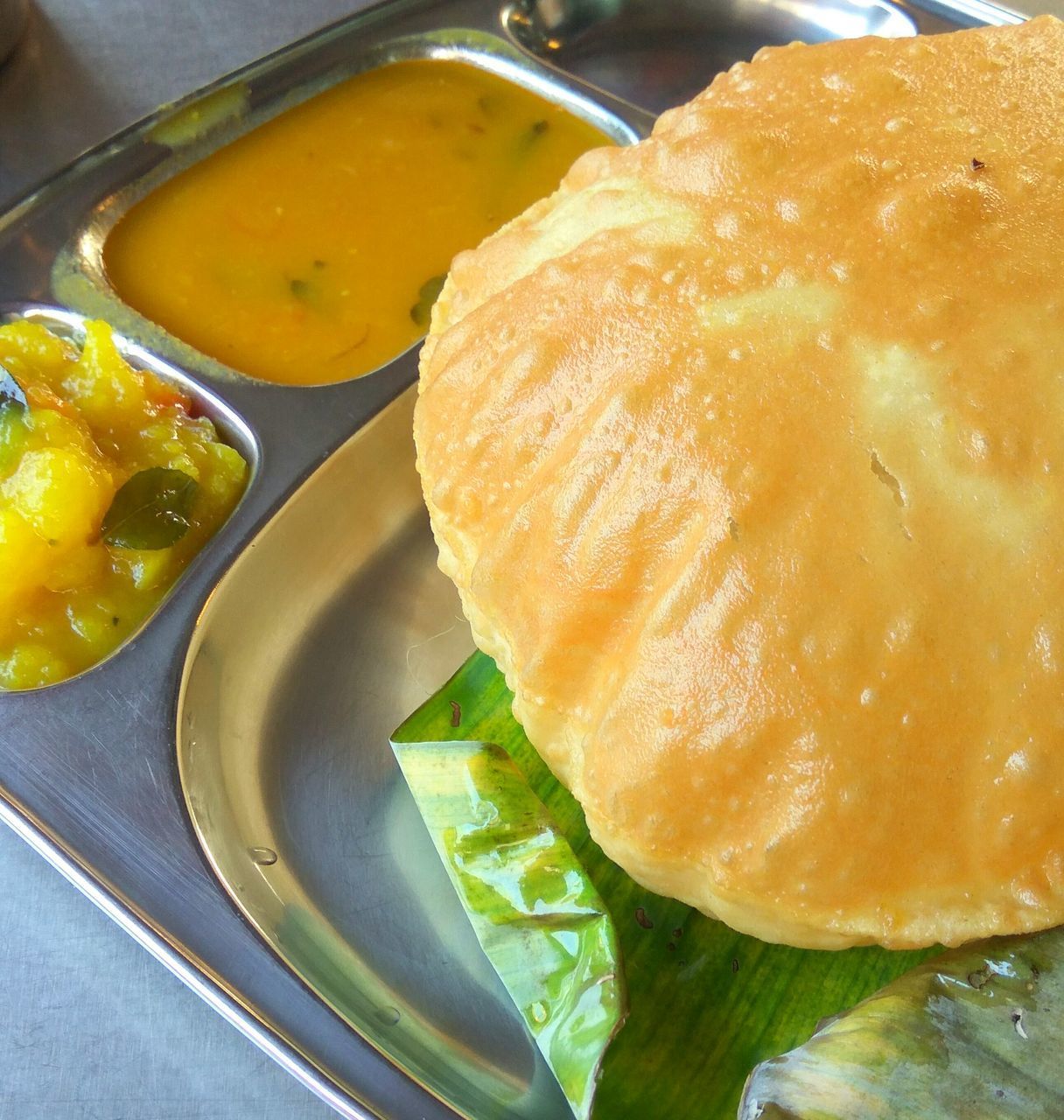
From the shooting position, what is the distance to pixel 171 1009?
114cm

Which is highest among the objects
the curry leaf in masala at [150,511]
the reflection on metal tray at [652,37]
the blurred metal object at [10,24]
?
the blurred metal object at [10,24]

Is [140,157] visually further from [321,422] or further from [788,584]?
[788,584]

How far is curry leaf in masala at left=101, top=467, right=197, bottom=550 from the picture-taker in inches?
49.5

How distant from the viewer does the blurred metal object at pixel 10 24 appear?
193 centimetres

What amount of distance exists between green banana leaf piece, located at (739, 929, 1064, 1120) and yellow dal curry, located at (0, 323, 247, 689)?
906mm

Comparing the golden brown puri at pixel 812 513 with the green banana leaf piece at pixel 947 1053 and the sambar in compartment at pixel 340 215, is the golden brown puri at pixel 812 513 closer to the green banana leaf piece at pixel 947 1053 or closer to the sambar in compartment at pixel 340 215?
the green banana leaf piece at pixel 947 1053

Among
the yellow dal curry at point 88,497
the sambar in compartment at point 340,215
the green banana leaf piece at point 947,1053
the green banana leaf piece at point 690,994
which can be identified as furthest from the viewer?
the sambar in compartment at point 340,215

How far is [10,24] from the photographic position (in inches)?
77.2

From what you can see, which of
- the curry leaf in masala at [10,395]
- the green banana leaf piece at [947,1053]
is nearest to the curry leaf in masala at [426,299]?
the curry leaf in masala at [10,395]

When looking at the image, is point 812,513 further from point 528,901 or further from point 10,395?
point 10,395

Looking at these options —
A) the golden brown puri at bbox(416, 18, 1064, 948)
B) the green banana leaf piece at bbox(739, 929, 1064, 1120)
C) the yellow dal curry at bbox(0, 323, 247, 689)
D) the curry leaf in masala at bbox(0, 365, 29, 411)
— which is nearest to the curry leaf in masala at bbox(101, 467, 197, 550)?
the yellow dal curry at bbox(0, 323, 247, 689)

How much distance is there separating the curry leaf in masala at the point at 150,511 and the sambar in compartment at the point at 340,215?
1.01 ft

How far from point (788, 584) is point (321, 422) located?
2.67 ft

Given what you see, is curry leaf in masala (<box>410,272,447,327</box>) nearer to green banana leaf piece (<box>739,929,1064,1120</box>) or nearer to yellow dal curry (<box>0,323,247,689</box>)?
yellow dal curry (<box>0,323,247,689</box>)
